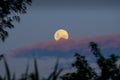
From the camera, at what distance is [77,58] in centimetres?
1731

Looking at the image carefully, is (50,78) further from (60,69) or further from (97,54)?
(97,54)

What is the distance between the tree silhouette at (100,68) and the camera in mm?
16312

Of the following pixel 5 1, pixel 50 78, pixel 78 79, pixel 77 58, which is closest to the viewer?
pixel 50 78

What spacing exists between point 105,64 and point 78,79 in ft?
5.31

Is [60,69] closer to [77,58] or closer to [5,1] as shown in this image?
[77,58]

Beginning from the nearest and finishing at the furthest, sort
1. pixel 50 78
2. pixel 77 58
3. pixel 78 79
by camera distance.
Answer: pixel 50 78 → pixel 78 79 → pixel 77 58

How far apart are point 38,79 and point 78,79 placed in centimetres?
883

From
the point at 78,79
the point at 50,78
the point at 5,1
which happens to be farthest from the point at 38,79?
the point at 5,1

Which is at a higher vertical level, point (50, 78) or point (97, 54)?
point (97, 54)

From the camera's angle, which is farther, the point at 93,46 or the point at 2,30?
the point at 2,30

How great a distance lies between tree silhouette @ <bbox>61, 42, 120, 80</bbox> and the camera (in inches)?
642

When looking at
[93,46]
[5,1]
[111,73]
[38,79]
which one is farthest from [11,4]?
[38,79]

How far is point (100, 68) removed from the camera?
17219 mm

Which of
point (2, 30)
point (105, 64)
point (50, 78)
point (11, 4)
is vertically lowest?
point (50, 78)
